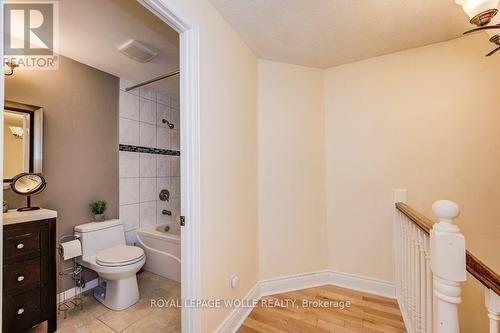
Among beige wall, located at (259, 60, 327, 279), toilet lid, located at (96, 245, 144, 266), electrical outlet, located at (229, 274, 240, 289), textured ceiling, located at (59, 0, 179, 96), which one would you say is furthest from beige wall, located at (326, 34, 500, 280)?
toilet lid, located at (96, 245, 144, 266)

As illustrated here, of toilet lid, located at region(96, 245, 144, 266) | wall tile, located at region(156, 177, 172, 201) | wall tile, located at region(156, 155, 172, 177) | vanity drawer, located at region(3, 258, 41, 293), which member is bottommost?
toilet lid, located at region(96, 245, 144, 266)

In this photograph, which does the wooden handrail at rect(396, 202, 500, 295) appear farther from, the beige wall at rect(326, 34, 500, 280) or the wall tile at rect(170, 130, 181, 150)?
the wall tile at rect(170, 130, 181, 150)

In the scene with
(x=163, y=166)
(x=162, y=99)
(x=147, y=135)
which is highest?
(x=162, y=99)

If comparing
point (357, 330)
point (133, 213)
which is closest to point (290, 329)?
point (357, 330)

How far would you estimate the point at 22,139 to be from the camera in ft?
6.09

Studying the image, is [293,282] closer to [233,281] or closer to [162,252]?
[233,281]

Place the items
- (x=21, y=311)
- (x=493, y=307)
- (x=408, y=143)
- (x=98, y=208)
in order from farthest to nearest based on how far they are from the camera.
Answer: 1. (x=98, y=208)
2. (x=408, y=143)
3. (x=21, y=311)
4. (x=493, y=307)

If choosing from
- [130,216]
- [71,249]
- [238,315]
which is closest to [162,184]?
[130,216]

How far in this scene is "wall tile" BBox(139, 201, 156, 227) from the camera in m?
2.84

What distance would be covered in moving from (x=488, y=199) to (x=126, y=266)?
3082mm

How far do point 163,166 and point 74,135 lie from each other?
3.77 ft

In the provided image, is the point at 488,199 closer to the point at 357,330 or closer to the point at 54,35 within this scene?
the point at 357,330

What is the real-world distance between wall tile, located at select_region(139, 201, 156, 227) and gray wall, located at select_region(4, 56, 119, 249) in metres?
0.33

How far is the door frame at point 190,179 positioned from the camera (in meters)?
1.34
